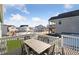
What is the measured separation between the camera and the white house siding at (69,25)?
11.3 ft

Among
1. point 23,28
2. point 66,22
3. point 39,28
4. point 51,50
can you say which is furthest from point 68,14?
point 23,28

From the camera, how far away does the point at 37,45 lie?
3.51 metres

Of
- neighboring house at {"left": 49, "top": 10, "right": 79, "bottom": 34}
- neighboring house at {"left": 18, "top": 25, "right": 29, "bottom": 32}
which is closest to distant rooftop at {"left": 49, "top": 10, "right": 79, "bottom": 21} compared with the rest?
neighboring house at {"left": 49, "top": 10, "right": 79, "bottom": 34}

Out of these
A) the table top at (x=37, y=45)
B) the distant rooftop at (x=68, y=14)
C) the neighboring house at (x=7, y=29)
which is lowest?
the table top at (x=37, y=45)

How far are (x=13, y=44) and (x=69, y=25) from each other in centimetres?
112

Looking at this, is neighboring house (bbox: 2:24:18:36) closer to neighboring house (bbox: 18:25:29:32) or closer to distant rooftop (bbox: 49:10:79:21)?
neighboring house (bbox: 18:25:29:32)

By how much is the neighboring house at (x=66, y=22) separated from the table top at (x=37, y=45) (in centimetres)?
36

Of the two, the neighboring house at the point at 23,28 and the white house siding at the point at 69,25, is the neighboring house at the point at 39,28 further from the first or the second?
the white house siding at the point at 69,25

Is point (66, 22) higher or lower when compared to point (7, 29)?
higher

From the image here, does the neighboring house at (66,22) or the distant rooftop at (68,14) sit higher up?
the distant rooftop at (68,14)

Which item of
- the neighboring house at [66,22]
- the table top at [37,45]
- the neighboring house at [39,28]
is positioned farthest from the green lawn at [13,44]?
the neighboring house at [66,22]

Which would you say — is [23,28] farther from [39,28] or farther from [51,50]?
[51,50]

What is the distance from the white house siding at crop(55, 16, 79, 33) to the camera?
3.46 metres
